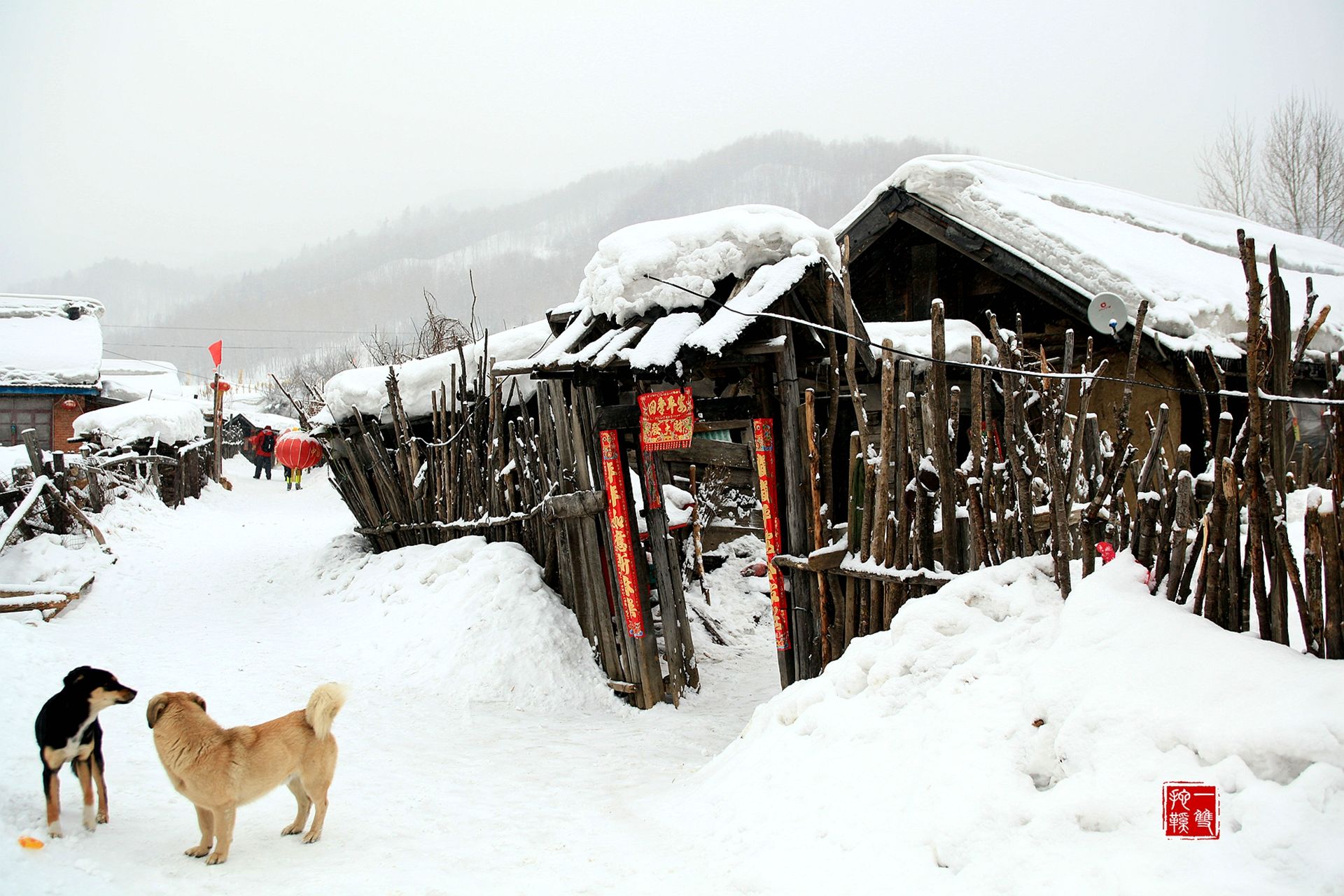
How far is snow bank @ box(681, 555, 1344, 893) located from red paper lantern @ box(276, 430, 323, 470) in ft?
52.7

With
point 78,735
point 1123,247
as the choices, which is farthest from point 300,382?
point 78,735

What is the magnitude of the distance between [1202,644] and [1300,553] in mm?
1499

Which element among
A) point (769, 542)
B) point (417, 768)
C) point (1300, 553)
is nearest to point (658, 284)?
point (769, 542)

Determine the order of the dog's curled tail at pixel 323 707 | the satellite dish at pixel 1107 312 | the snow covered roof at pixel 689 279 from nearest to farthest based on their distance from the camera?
Result: the dog's curled tail at pixel 323 707 < the snow covered roof at pixel 689 279 < the satellite dish at pixel 1107 312

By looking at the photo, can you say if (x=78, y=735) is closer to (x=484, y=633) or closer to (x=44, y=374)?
(x=484, y=633)

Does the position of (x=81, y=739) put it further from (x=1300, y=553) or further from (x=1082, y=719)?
(x=1300, y=553)

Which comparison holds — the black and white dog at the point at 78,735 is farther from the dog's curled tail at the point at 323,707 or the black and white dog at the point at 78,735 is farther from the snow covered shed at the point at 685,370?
the snow covered shed at the point at 685,370

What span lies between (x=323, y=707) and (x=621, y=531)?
3227 millimetres

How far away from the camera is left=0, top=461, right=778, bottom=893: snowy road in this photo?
3.47m

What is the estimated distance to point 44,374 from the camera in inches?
814

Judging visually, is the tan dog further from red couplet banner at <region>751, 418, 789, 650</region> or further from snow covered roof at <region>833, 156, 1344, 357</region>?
snow covered roof at <region>833, 156, 1344, 357</region>

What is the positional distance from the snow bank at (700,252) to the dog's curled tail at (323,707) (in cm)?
Result: 359

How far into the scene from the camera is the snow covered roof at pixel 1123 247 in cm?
798

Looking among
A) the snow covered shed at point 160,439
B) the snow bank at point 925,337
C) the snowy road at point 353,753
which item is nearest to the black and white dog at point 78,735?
the snowy road at point 353,753
